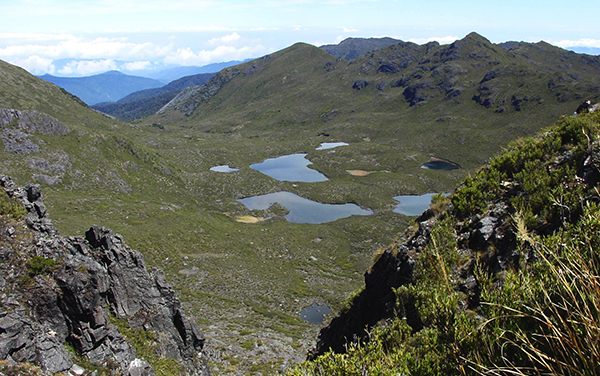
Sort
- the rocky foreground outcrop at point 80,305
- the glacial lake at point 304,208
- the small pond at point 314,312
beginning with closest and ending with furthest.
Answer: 1. the rocky foreground outcrop at point 80,305
2. the small pond at point 314,312
3. the glacial lake at point 304,208

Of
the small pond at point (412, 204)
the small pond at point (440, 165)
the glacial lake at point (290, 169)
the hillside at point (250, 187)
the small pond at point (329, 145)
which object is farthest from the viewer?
the small pond at point (329, 145)

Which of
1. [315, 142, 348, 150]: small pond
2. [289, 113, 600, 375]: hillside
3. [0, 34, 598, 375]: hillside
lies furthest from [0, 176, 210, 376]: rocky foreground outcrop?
[315, 142, 348, 150]: small pond

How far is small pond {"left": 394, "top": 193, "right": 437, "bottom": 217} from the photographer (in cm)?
7789

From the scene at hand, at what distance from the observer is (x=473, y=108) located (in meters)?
148

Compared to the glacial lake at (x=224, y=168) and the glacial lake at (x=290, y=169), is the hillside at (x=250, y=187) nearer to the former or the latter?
the glacial lake at (x=224, y=168)

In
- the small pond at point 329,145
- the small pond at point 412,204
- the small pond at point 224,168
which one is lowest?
the small pond at point 412,204

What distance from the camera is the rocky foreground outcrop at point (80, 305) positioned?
42.4ft

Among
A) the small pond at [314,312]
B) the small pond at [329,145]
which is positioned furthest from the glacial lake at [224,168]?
the small pond at [314,312]

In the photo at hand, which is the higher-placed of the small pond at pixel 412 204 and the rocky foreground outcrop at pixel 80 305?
the rocky foreground outcrop at pixel 80 305

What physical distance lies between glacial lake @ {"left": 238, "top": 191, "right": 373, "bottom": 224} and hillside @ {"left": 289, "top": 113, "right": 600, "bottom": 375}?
53682mm

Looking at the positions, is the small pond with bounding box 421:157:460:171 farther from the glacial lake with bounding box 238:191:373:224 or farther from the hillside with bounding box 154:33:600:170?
the glacial lake with bounding box 238:191:373:224

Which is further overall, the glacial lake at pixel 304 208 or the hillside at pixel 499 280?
the glacial lake at pixel 304 208

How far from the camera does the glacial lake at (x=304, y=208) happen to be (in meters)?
75.1

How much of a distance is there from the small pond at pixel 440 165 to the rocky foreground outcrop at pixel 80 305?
10453 cm
